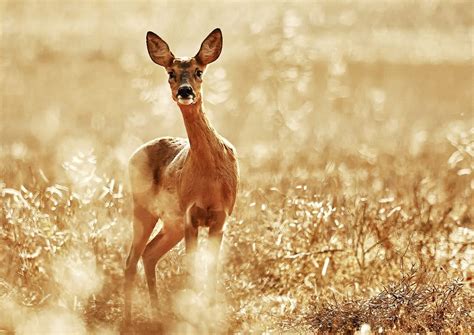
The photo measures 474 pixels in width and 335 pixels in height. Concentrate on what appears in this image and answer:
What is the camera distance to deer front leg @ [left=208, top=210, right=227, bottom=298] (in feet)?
27.7

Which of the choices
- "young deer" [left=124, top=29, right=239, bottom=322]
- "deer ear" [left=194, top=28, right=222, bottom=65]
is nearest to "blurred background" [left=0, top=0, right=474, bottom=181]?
"young deer" [left=124, top=29, right=239, bottom=322]

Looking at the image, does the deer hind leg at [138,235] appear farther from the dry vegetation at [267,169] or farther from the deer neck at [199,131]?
the deer neck at [199,131]

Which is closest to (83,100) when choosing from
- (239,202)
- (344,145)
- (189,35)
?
(189,35)

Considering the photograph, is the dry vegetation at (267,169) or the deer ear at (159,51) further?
the dry vegetation at (267,169)

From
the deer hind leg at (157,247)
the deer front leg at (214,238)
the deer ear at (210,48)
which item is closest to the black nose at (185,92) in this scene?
the deer ear at (210,48)

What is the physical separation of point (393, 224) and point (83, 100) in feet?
47.2

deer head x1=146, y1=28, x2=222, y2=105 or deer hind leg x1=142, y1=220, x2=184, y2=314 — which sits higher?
deer head x1=146, y1=28, x2=222, y2=105

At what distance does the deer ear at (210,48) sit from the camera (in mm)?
8523

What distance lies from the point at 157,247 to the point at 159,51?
184 cm

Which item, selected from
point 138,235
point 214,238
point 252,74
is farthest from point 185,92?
point 252,74

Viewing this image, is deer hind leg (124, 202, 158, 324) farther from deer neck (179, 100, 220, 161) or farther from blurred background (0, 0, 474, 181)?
blurred background (0, 0, 474, 181)

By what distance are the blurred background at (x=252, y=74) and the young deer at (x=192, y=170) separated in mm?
3406

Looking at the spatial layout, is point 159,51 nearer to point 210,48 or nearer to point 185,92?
point 210,48

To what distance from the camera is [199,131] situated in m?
8.37
